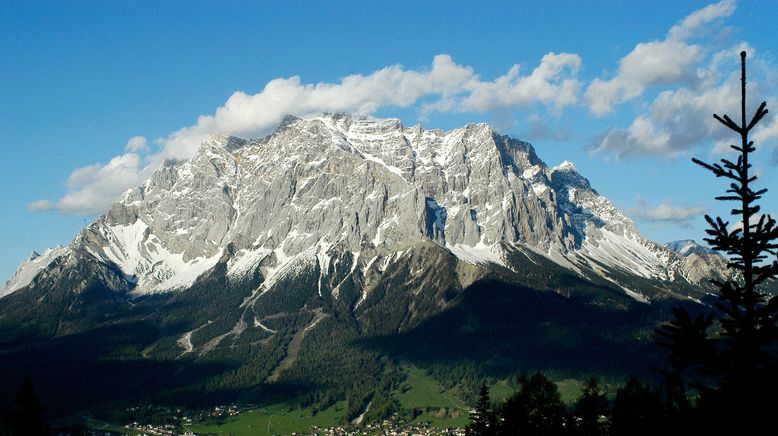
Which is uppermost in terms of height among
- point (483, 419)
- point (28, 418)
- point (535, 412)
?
point (28, 418)

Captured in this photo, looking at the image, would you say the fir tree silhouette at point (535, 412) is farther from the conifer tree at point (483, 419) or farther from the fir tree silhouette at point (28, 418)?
the fir tree silhouette at point (28, 418)

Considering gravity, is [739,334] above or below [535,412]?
above

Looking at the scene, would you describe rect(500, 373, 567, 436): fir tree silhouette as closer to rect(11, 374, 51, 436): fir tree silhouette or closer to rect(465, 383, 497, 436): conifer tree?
rect(465, 383, 497, 436): conifer tree

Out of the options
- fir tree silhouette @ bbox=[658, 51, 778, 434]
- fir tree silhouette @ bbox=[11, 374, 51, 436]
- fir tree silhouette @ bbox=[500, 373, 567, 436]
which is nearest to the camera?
fir tree silhouette @ bbox=[658, 51, 778, 434]

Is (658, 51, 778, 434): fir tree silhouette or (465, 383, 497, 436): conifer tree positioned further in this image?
(465, 383, 497, 436): conifer tree

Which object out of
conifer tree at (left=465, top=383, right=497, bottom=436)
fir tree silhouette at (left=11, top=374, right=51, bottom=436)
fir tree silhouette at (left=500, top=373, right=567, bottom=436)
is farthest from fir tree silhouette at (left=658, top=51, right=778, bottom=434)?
conifer tree at (left=465, top=383, right=497, bottom=436)

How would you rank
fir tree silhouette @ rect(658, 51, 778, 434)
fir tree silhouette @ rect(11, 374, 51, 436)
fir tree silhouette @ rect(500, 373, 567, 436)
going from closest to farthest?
1. fir tree silhouette @ rect(658, 51, 778, 434)
2. fir tree silhouette @ rect(11, 374, 51, 436)
3. fir tree silhouette @ rect(500, 373, 567, 436)

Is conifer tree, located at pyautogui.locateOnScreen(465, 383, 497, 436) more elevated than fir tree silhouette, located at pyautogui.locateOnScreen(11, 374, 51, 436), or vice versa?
fir tree silhouette, located at pyautogui.locateOnScreen(11, 374, 51, 436)

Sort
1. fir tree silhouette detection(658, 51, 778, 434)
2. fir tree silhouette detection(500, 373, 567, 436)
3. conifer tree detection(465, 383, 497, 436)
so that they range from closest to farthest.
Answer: fir tree silhouette detection(658, 51, 778, 434), fir tree silhouette detection(500, 373, 567, 436), conifer tree detection(465, 383, 497, 436)

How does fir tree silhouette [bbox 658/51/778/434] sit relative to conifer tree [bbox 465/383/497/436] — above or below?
above

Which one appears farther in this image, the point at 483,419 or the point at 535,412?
the point at 483,419

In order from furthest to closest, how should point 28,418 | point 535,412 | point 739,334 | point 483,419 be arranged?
point 483,419 → point 535,412 → point 28,418 → point 739,334

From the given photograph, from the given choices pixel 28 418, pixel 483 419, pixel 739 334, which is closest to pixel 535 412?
pixel 483 419

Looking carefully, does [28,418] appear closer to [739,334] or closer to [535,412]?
[739,334]
